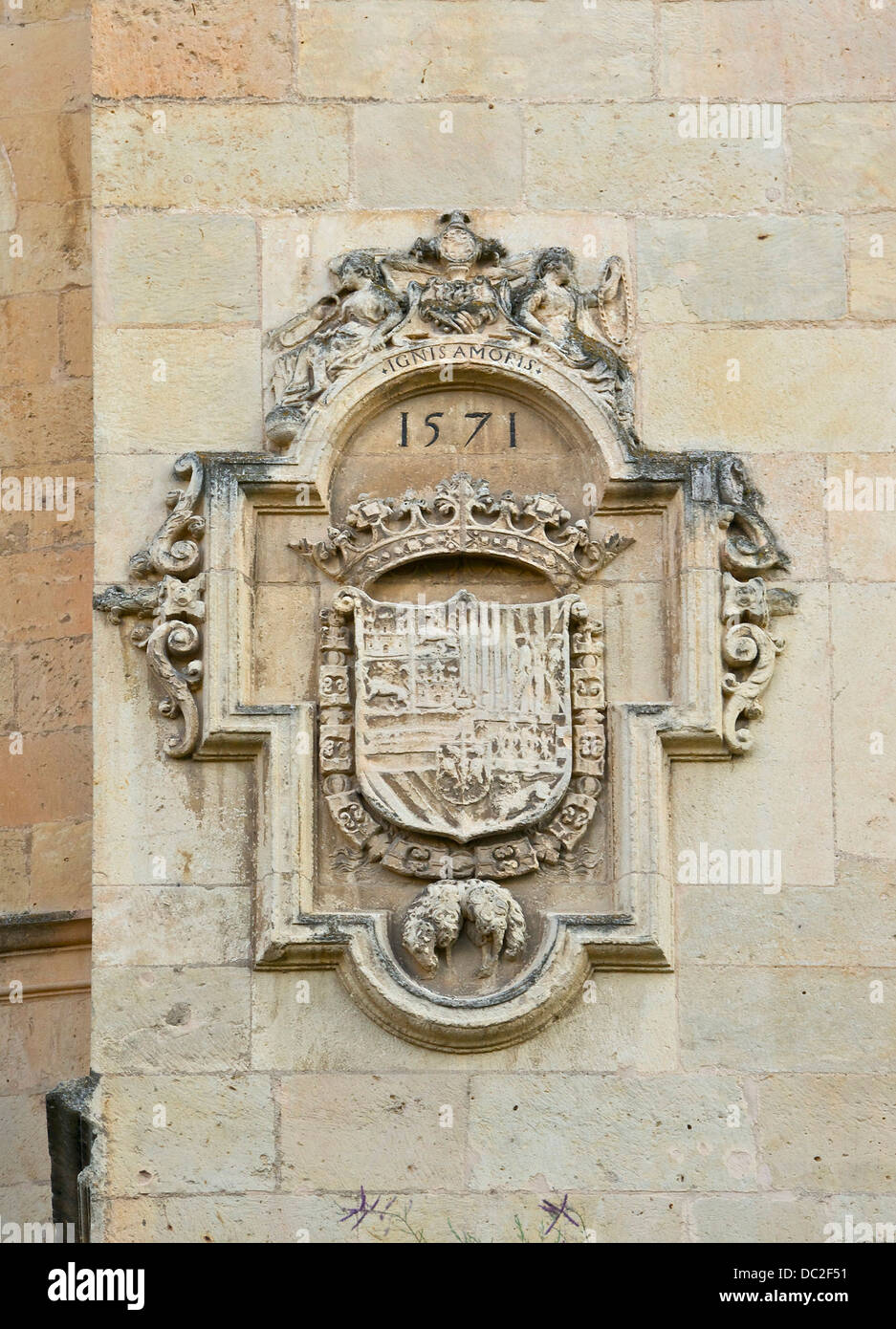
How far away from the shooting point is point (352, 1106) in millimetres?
9477

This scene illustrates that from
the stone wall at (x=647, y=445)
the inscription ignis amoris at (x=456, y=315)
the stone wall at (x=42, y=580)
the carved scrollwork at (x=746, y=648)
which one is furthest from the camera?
the stone wall at (x=42, y=580)

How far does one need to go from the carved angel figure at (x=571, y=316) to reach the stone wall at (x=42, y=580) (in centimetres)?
225

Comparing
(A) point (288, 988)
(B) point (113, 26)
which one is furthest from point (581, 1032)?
(B) point (113, 26)

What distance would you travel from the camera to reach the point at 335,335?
10086 mm

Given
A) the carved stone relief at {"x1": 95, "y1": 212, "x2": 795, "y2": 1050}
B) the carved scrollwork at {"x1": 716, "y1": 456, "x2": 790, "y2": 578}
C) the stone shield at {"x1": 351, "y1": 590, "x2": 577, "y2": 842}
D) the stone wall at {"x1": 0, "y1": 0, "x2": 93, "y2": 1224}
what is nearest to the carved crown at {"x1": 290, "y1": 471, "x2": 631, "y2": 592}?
the carved stone relief at {"x1": 95, "y1": 212, "x2": 795, "y2": 1050}

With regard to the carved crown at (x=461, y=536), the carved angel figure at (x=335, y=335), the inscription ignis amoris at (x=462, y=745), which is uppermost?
the carved angel figure at (x=335, y=335)

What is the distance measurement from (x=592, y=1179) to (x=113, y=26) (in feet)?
14.1

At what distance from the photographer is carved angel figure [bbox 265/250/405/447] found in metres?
10.0

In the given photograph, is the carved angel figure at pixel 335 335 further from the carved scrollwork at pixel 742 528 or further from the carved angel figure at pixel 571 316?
the carved scrollwork at pixel 742 528

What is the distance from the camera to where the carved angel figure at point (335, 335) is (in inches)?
395

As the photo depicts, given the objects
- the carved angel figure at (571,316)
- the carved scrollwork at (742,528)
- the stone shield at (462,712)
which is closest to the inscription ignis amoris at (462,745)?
the stone shield at (462,712)

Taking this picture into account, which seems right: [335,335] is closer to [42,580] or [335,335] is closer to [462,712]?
[462,712]

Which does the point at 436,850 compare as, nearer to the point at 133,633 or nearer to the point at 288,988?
the point at 288,988

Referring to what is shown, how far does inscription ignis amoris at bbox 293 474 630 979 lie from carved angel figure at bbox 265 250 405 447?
65 centimetres
